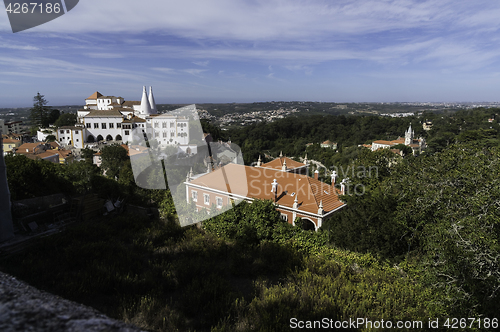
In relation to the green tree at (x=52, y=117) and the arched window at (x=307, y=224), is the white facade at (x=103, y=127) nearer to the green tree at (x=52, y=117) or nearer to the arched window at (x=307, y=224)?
the green tree at (x=52, y=117)

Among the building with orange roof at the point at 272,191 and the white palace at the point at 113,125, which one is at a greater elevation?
the white palace at the point at 113,125

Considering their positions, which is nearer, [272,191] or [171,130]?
[272,191]

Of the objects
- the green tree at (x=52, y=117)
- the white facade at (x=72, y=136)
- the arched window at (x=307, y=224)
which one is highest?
the green tree at (x=52, y=117)

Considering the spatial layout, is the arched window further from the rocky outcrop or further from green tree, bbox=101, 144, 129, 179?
green tree, bbox=101, 144, 129, 179

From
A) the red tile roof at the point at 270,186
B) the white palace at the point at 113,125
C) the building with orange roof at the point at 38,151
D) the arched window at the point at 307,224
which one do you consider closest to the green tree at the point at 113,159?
the building with orange roof at the point at 38,151

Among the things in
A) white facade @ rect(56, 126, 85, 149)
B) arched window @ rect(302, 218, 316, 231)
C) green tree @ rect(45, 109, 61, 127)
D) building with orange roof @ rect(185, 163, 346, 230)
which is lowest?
arched window @ rect(302, 218, 316, 231)

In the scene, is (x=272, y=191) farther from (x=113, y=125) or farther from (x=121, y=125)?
(x=113, y=125)

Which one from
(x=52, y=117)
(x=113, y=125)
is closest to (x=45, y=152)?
(x=113, y=125)

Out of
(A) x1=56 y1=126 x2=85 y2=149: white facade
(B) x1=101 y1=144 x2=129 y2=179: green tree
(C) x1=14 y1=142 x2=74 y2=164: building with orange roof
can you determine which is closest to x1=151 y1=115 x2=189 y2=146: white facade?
(B) x1=101 y1=144 x2=129 y2=179: green tree
